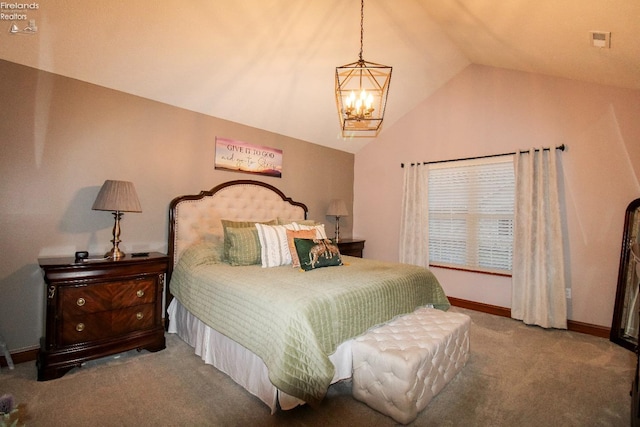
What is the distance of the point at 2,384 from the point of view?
198 centimetres

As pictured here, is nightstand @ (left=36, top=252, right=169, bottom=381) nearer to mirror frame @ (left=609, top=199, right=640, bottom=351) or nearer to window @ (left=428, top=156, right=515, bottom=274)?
window @ (left=428, top=156, right=515, bottom=274)

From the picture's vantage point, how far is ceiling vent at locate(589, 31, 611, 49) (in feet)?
6.91

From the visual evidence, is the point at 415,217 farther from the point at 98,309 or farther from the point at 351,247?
the point at 98,309

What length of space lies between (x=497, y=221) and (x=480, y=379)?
2193 millimetres

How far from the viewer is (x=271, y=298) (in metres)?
1.80

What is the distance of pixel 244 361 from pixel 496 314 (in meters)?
3.13

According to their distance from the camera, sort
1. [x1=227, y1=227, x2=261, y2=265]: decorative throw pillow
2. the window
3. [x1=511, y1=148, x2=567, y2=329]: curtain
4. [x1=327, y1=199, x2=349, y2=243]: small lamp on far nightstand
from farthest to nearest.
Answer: [x1=327, y1=199, x2=349, y2=243]: small lamp on far nightstand
the window
[x1=511, y1=148, x2=567, y2=329]: curtain
[x1=227, y1=227, x2=261, y2=265]: decorative throw pillow

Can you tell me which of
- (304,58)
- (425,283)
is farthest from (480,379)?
(304,58)

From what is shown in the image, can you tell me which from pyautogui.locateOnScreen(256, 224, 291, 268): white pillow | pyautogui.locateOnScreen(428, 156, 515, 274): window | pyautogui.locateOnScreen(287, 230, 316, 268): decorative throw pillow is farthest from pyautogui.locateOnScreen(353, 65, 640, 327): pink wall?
pyautogui.locateOnScreen(256, 224, 291, 268): white pillow

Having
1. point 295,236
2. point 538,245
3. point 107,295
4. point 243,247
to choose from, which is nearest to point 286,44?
point 295,236

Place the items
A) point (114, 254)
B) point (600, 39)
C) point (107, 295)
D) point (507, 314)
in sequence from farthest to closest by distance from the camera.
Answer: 1. point (507, 314)
2. point (114, 254)
3. point (107, 295)
4. point (600, 39)

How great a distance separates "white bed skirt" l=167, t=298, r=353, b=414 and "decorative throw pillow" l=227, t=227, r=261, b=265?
1.98ft

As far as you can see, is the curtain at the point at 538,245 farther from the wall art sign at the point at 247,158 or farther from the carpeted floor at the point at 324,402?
the wall art sign at the point at 247,158

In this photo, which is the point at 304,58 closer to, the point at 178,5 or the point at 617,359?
the point at 178,5
